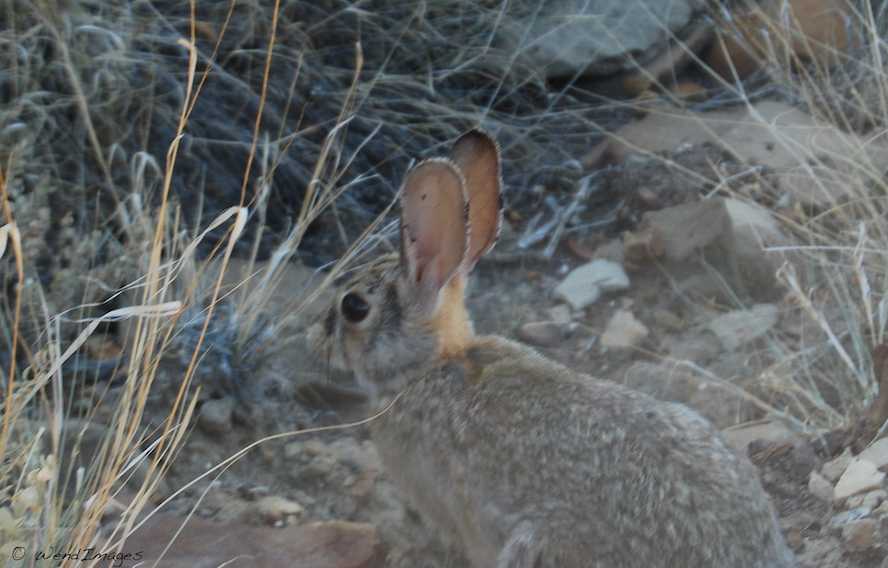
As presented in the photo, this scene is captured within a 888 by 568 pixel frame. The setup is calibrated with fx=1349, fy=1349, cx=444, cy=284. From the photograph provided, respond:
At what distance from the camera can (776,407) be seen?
443 cm

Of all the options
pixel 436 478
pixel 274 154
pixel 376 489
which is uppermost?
pixel 274 154

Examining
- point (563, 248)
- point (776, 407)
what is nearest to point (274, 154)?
point (563, 248)

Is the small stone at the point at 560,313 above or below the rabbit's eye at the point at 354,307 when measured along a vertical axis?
below

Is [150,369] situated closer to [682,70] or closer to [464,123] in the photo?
[464,123]

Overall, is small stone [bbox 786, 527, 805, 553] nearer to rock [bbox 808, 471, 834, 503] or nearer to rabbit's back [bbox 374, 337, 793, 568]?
rock [bbox 808, 471, 834, 503]

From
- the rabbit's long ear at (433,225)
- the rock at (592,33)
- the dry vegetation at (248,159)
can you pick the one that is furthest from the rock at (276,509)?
the rock at (592,33)

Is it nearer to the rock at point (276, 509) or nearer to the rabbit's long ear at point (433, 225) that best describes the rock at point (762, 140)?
the rabbit's long ear at point (433, 225)

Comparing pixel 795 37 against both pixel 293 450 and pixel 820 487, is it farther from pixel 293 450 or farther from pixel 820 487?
pixel 293 450

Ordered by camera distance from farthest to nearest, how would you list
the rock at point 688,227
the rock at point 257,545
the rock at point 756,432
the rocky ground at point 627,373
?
1. the rock at point 688,227
2. the rock at point 756,432
3. the rocky ground at point 627,373
4. the rock at point 257,545

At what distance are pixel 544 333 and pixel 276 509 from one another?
1.44m

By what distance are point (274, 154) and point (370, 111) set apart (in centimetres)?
60

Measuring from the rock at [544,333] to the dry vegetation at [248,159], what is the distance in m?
0.70

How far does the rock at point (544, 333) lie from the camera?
16.4 ft

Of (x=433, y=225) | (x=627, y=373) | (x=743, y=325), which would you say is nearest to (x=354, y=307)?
(x=433, y=225)
